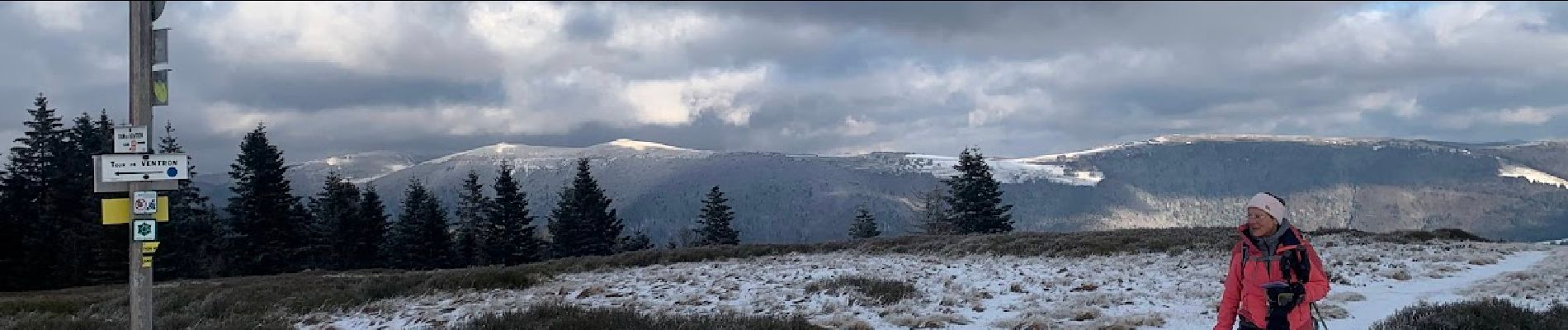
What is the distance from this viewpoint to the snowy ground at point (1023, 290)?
12.9 metres

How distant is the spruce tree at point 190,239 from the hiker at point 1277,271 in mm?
53249

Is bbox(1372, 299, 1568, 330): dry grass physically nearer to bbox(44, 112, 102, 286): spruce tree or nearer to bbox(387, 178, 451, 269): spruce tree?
bbox(44, 112, 102, 286): spruce tree

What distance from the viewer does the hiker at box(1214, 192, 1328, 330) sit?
6516 millimetres

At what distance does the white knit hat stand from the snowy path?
576 centimetres

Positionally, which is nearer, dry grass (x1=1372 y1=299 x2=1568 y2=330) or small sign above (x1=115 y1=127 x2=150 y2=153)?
small sign above (x1=115 y1=127 x2=150 y2=153)

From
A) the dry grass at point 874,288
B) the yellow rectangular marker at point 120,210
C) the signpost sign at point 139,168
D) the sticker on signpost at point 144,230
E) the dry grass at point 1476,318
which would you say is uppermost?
the signpost sign at point 139,168

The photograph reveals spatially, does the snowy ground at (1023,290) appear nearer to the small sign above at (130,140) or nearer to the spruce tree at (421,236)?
the small sign above at (130,140)

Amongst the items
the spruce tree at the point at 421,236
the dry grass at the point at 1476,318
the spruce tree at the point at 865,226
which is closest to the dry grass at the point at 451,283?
the dry grass at the point at 1476,318

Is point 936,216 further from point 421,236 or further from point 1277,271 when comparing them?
point 1277,271

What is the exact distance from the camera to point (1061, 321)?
12344mm

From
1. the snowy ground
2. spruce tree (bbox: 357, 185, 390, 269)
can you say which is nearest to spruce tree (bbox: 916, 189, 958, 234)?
spruce tree (bbox: 357, 185, 390, 269)

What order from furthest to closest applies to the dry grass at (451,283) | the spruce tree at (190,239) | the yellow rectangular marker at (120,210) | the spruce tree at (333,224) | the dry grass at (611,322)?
the spruce tree at (333,224) → the spruce tree at (190,239) → the dry grass at (451,283) → the dry grass at (611,322) → the yellow rectangular marker at (120,210)

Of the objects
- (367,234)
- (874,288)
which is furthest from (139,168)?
(367,234)

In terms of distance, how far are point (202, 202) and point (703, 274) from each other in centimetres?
4638
